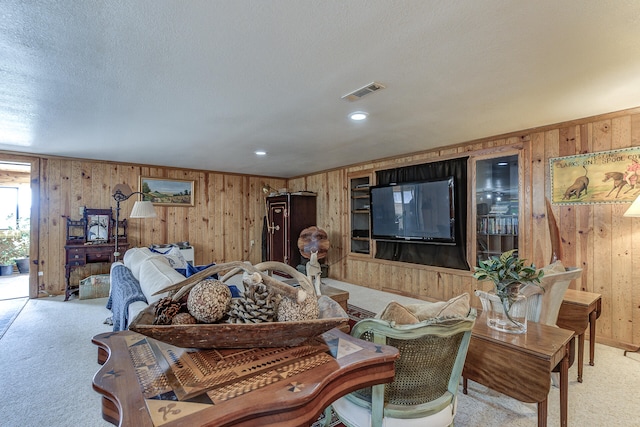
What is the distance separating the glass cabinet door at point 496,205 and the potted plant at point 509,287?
89.8 inches

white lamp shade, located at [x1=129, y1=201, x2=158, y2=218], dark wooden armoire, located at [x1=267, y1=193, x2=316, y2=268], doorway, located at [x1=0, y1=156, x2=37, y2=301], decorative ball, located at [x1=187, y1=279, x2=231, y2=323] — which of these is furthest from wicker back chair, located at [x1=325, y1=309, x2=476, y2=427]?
doorway, located at [x1=0, y1=156, x2=37, y2=301]

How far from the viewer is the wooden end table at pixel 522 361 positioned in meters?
1.44

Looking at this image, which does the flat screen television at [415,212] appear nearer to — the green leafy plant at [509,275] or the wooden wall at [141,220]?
the green leafy plant at [509,275]

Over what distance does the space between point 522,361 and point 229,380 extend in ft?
4.85

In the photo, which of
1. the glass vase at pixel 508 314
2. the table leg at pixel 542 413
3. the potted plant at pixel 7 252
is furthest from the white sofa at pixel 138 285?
the potted plant at pixel 7 252

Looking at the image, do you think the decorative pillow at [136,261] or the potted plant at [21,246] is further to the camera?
the potted plant at [21,246]

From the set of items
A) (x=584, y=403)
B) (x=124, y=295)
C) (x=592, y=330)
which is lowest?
(x=584, y=403)

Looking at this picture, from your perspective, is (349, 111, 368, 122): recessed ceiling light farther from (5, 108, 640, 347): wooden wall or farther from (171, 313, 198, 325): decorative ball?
(171, 313, 198, 325): decorative ball

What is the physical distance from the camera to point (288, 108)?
2.75 m

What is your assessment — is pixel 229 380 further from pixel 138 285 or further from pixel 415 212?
pixel 415 212

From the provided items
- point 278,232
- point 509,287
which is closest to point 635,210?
point 509,287

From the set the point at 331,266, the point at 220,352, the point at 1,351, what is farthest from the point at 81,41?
the point at 331,266

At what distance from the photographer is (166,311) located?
85 centimetres

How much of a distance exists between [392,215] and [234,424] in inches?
173
